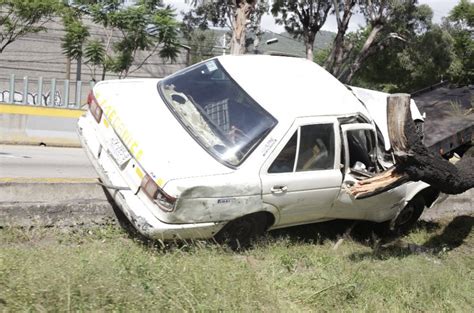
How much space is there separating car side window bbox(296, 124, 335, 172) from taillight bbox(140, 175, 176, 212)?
4.77ft

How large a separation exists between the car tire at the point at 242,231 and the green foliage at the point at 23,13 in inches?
788

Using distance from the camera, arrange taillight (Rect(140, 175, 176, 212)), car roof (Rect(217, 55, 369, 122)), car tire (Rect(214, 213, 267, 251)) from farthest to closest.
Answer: car roof (Rect(217, 55, 369, 122)) → car tire (Rect(214, 213, 267, 251)) → taillight (Rect(140, 175, 176, 212))

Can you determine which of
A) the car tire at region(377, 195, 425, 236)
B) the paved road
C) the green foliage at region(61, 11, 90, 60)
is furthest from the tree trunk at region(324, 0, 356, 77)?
the car tire at region(377, 195, 425, 236)

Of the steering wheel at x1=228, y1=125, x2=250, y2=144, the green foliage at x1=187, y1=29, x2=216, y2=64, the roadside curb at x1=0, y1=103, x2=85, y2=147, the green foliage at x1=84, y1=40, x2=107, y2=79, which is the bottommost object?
the green foliage at x1=187, y1=29, x2=216, y2=64

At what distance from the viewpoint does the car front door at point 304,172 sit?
5977mm

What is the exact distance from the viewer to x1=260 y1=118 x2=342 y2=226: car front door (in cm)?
598

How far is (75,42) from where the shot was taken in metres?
25.6

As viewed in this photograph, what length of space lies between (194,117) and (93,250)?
1.81 meters

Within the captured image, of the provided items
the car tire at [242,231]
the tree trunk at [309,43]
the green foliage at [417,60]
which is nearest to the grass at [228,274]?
the car tire at [242,231]

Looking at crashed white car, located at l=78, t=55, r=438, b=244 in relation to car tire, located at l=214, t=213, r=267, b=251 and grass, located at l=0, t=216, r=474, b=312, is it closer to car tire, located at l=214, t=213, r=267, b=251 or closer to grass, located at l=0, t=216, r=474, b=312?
car tire, located at l=214, t=213, r=267, b=251

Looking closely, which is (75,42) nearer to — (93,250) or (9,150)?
(9,150)

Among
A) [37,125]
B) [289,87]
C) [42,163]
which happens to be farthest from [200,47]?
[289,87]

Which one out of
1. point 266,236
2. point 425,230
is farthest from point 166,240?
point 425,230

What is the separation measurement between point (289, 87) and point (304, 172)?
1010mm
